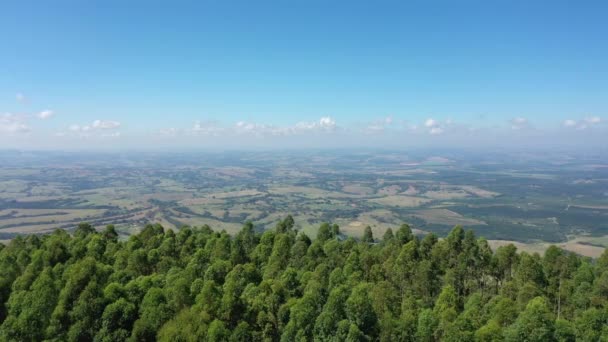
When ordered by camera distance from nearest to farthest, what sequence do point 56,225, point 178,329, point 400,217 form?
point 178,329, point 56,225, point 400,217

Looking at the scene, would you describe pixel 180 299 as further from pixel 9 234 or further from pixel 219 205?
pixel 219 205

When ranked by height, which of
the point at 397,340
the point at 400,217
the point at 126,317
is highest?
the point at 126,317

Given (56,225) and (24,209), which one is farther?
(24,209)

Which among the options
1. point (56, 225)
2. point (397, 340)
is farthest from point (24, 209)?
point (397, 340)

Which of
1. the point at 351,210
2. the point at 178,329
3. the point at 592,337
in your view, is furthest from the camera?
the point at 351,210

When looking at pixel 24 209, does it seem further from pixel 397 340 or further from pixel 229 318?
pixel 397 340

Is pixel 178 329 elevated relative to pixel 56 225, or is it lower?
elevated

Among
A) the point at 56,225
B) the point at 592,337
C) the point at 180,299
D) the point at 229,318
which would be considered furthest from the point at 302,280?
the point at 56,225
